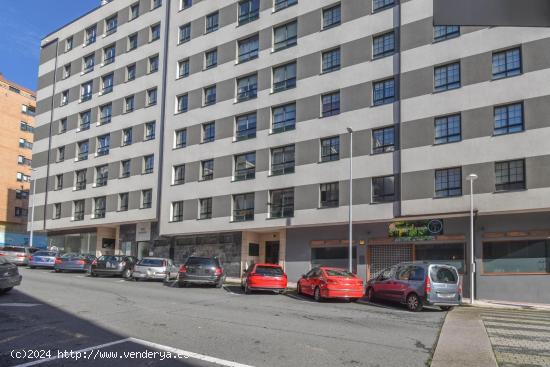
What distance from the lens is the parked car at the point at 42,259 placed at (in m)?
35.2

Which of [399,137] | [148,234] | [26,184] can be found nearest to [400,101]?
[399,137]

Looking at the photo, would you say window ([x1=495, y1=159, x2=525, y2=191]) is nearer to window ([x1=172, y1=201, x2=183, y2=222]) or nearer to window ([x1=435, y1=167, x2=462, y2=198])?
window ([x1=435, y1=167, x2=462, y2=198])

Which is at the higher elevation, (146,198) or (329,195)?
(146,198)

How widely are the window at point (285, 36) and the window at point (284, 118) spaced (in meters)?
4.06

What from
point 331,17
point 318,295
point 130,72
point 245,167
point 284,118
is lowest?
point 318,295

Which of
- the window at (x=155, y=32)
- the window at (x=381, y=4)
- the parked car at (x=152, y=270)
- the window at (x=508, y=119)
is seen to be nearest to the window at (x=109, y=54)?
the window at (x=155, y=32)

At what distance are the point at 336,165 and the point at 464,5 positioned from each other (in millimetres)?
27446

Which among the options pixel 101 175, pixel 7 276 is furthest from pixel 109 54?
pixel 7 276

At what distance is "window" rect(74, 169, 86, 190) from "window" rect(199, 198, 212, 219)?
15004mm

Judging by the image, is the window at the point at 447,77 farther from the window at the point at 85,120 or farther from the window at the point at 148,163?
the window at the point at 85,120

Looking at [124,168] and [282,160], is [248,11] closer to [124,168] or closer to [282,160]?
[282,160]

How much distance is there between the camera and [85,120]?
48406 millimetres

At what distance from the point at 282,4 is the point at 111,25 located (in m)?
20.6

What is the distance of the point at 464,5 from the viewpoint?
9.37 ft
